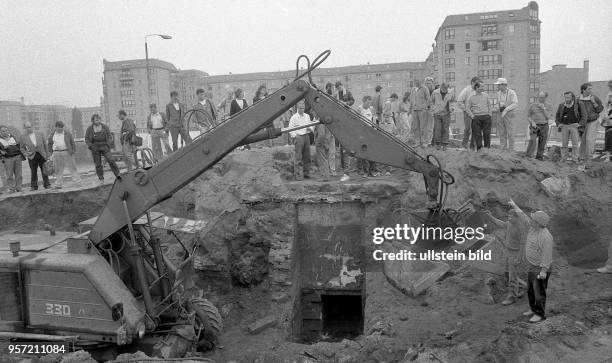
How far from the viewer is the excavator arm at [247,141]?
5961 mm

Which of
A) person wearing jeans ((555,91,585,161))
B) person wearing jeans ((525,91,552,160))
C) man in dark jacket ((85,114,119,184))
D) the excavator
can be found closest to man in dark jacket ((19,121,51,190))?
man in dark jacket ((85,114,119,184))

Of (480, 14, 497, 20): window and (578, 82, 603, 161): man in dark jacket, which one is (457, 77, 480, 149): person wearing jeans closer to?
(578, 82, 603, 161): man in dark jacket

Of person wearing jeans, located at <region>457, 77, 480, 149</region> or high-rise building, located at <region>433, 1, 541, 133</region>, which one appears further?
high-rise building, located at <region>433, 1, 541, 133</region>

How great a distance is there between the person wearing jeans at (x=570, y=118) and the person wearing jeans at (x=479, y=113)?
67.1 inches

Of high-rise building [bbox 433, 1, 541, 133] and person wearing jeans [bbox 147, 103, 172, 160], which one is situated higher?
high-rise building [bbox 433, 1, 541, 133]

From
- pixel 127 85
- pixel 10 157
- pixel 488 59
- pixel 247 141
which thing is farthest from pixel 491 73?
pixel 247 141

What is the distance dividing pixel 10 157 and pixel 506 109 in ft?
41.1

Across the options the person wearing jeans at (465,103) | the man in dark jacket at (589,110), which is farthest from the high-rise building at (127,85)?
the man in dark jacket at (589,110)

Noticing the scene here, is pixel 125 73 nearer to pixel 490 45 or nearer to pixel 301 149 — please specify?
pixel 490 45

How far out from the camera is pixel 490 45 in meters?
47.0

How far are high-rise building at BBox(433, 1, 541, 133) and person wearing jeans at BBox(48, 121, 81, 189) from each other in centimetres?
3978

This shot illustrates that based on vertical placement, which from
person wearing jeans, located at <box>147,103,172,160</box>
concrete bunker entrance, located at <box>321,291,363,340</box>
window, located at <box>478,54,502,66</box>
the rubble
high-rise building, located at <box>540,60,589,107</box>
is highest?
window, located at <box>478,54,502,66</box>

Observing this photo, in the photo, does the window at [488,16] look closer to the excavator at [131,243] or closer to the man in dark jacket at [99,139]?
the man in dark jacket at [99,139]

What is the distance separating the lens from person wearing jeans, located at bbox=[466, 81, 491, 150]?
11305 mm
